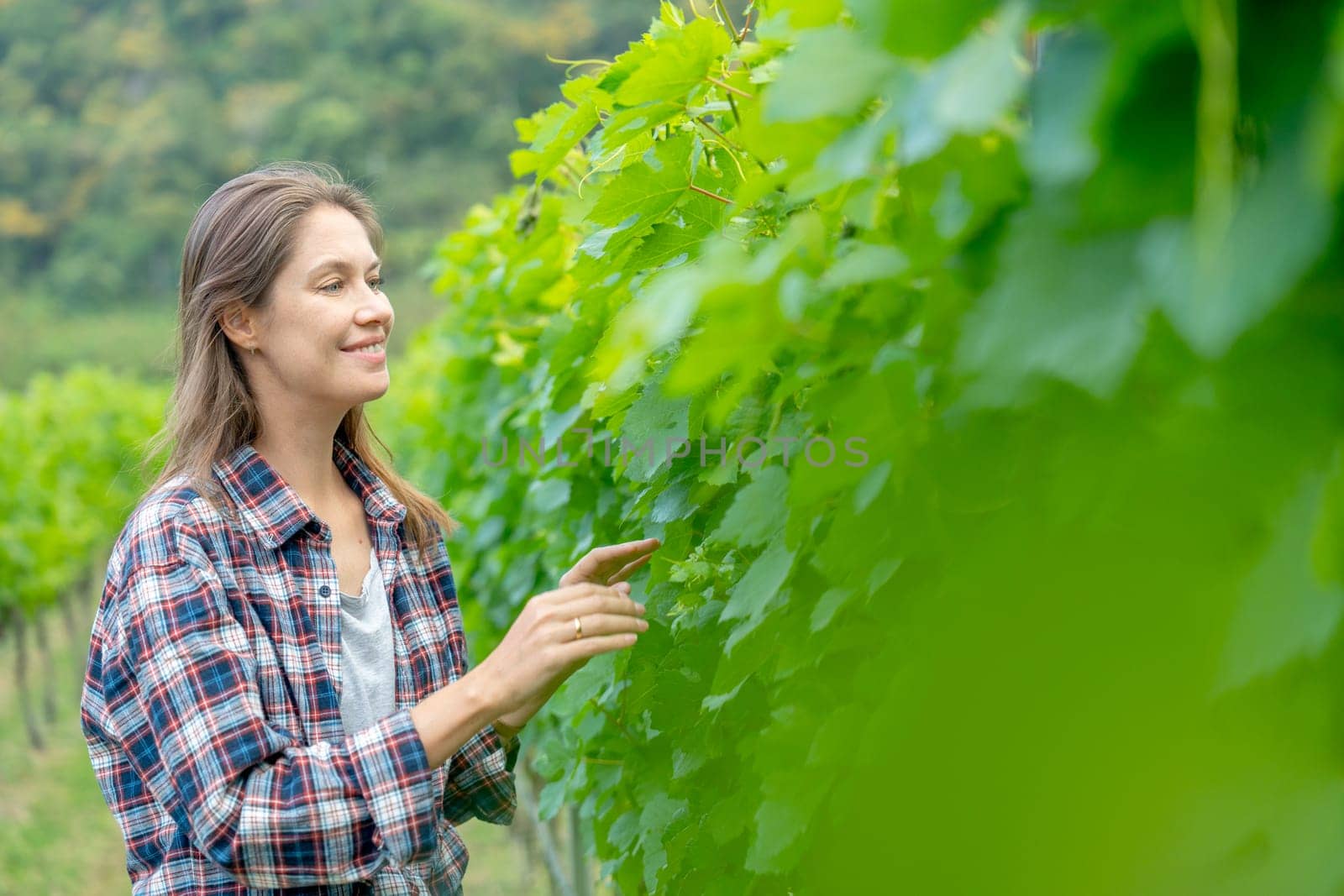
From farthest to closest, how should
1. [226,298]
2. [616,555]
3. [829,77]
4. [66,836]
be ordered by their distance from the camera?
[66,836], [226,298], [616,555], [829,77]

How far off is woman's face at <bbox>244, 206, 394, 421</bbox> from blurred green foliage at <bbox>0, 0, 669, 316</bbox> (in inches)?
1673

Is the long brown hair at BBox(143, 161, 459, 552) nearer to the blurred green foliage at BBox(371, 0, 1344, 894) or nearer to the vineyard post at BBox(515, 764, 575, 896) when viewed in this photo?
the blurred green foliage at BBox(371, 0, 1344, 894)

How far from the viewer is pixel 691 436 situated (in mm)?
1464

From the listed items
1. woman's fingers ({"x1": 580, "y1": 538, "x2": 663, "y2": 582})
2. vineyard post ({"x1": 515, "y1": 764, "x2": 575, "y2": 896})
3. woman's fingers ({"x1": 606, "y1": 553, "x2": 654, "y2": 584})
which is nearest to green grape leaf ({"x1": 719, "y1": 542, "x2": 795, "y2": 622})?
woman's fingers ({"x1": 580, "y1": 538, "x2": 663, "y2": 582})

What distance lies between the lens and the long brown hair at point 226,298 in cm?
218

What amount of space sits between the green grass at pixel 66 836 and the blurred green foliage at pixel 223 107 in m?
33.9

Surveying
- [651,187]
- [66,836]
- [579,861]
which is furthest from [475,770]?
[66,836]

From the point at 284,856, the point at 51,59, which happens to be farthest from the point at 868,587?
the point at 51,59

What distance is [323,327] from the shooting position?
7.09 ft

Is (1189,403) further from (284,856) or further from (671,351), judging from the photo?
(284,856)

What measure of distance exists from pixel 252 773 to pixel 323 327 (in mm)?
788

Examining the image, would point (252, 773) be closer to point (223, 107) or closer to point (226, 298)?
point (226, 298)

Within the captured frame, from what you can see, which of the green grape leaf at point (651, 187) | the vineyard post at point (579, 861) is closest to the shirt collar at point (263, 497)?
the green grape leaf at point (651, 187)

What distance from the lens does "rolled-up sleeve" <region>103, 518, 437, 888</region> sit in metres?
1.65
